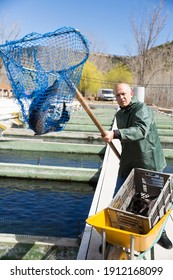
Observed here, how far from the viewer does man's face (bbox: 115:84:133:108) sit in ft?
10.6

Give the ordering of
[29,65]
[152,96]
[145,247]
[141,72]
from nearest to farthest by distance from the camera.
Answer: [145,247]
[29,65]
[152,96]
[141,72]

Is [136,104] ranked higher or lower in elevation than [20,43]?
lower

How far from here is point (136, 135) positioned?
3131 millimetres

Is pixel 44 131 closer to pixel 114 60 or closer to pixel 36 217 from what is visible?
pixel 36 217

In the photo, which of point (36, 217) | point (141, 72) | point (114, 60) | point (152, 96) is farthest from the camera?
point (114, 60)

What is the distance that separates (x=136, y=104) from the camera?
130 inches

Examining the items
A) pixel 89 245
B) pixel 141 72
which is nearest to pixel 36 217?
pixel 89 245

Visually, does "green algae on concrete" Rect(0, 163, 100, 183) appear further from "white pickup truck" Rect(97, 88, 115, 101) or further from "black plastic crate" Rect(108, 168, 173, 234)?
"white pickup truck" Rect(97, 88, 115, 101)

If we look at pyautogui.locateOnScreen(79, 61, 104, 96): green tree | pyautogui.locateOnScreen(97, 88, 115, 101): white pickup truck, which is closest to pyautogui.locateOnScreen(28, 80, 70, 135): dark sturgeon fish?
pyautogui.locateOnScreen(97, 88, 115, 101): white pickup truck

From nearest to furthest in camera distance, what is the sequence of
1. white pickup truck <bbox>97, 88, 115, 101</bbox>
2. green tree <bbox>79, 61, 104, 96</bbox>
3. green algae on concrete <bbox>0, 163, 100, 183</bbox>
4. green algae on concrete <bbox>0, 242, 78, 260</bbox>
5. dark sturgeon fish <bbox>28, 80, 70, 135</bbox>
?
dark sturgeon fish <bbox>28, 80, 70, 135</bbox> < green algae on concrete <bbox>0, 242, 78, 260</bbox> < green algae on concrete <bbox>0, 163, 100, 183</bbox> < white pickup truck <bbox>97, 88, 115, 101</bbox> < green tree <bbox>79, 61, 104, 96</bbox>

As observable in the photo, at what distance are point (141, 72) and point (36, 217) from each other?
29842 mm

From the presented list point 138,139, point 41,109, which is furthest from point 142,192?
point 41,109

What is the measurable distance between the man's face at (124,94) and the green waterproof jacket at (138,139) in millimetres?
54

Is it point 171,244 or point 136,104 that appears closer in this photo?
point 136,104
